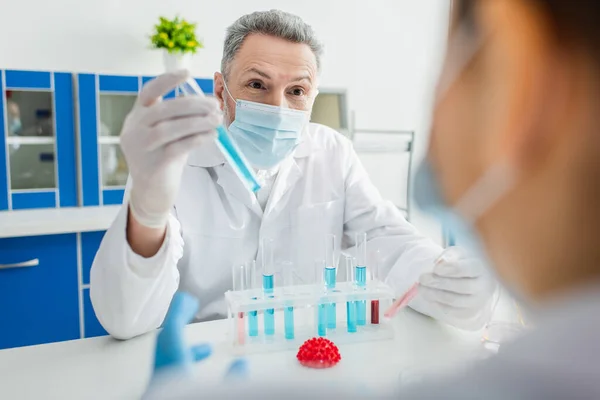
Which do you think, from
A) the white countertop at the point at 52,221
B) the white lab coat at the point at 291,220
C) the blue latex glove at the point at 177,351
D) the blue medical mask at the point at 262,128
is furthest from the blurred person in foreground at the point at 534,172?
the white countertop at the point at 52,221

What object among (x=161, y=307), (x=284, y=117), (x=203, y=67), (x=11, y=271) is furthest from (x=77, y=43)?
(x=161, y=307)

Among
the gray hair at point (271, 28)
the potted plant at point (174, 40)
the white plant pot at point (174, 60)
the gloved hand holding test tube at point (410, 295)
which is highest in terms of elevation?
Answer: the potted plant at point (174, 40)

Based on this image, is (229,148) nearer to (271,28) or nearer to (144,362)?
(144,362)

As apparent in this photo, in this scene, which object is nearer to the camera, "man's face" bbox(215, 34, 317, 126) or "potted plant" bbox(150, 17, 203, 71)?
"man's face" bbox(215, 34, 317, 126)

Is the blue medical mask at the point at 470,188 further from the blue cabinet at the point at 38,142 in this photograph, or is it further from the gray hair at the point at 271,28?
the blue cabinet at the point at 38,142

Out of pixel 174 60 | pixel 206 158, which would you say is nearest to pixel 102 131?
pixel 174 60

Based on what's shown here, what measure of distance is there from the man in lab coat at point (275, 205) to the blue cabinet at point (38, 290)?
2.83ft

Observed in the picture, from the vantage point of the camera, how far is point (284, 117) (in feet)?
4.38

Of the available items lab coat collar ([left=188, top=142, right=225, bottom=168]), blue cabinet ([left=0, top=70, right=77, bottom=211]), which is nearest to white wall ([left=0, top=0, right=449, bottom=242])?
blue cabinet ([left=0, top=70, right=77, bottom=211])

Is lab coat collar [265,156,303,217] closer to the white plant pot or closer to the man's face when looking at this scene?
the man's face

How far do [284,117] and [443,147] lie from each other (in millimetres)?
1024

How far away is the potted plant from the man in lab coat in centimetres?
108

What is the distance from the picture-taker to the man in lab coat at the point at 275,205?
0.96m

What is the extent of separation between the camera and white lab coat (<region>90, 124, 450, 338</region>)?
128 cm
